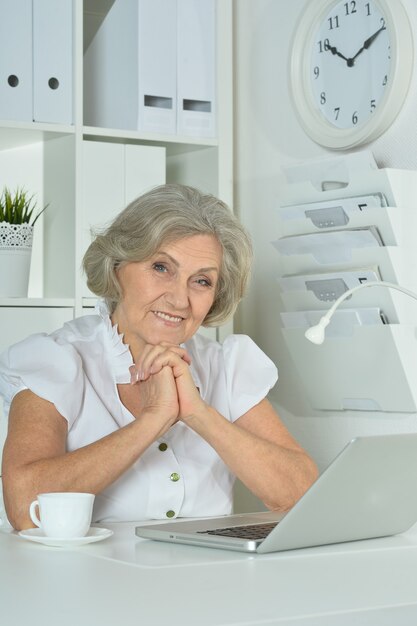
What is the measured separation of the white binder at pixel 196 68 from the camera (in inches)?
106

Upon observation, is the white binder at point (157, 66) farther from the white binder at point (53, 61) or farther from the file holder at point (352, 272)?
the file holder at point (352, 272)

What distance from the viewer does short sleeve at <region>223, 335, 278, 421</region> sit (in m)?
2.04

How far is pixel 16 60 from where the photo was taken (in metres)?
2.49

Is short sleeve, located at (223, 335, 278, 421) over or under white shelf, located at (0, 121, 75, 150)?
under

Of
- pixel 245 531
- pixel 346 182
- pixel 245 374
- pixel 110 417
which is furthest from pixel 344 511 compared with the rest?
pixel 346 182

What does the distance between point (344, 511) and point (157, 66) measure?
5.19 ft

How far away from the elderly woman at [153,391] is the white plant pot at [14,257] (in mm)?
477

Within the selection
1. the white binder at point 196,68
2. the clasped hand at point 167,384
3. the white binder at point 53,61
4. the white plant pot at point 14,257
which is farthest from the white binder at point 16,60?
the clasped hand at point 167,384

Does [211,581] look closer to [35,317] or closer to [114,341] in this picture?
[114,341]

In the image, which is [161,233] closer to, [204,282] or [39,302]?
[204,282]

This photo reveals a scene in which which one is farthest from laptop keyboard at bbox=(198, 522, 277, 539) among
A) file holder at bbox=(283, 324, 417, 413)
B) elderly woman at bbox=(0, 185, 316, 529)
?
file holder at bbox=(283, 324, 417, 413)

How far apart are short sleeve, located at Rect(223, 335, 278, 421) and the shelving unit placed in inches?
22.4

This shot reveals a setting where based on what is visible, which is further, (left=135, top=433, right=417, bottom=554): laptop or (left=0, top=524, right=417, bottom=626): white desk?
(left=135, top=433, right=417, bottom=554): laptop

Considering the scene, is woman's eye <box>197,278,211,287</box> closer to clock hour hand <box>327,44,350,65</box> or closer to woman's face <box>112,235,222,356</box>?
woman's face <box>112,235,222,356</box>
